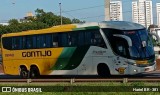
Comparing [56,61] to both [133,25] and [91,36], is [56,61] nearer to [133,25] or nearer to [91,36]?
[91,36]

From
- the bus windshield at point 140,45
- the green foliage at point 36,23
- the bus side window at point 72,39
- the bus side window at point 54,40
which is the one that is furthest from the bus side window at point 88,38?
the green foliage at point 36,23

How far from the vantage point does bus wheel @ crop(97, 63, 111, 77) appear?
81.5 feet

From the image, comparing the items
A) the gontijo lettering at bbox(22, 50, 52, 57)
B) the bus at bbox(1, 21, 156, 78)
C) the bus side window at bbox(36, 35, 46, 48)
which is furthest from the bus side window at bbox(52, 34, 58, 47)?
the bus side window at bbox(36, 35, 46, 48)

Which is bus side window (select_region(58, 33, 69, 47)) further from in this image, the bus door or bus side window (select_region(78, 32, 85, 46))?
the bus door

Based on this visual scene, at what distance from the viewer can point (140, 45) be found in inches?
944

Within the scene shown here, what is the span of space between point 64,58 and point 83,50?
6.15 feet

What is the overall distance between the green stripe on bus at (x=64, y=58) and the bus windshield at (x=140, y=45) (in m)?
4.06

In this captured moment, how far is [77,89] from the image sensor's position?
14367 mm

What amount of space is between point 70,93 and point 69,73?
13037 mm

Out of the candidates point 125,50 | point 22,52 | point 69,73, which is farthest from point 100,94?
point 22,52

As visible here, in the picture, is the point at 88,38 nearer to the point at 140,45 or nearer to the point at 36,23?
the point at 140,45

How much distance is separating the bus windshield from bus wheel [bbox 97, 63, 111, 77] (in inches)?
75.0

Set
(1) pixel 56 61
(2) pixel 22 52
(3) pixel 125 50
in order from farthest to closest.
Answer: (2) pixel 22 52 < (1) pixel 56 61 < (3) pixel 125 50

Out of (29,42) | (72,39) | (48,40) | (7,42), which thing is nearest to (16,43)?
(7,42)
